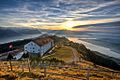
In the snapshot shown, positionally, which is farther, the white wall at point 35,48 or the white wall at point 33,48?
the white wall at point 33,48

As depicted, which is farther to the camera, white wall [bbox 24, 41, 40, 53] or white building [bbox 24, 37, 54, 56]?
white wall [bbox 24, 41, 40, 53]

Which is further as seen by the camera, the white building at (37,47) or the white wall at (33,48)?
the white wall at (33,48)

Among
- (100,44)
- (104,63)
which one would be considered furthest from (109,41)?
(104,63)

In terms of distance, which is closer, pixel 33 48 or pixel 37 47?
pixel 37 47

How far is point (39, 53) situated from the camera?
343 feet

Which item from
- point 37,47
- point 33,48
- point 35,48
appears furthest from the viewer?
point 33,48

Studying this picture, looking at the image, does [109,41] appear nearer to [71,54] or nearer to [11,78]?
[71,54]

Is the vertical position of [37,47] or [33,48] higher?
[37,47]

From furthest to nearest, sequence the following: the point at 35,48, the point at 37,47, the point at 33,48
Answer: the point at 33,48 < the point at 35,48 < the point at 37,47

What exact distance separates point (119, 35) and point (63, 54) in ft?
252

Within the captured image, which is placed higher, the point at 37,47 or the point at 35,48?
the point at 37,47

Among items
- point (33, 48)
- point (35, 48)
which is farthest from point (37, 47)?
point (33, 48)

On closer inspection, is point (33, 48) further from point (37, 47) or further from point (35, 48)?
point (37, 47)

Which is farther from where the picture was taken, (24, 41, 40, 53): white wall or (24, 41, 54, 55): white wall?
(24, 41, 40, 53): white wall
